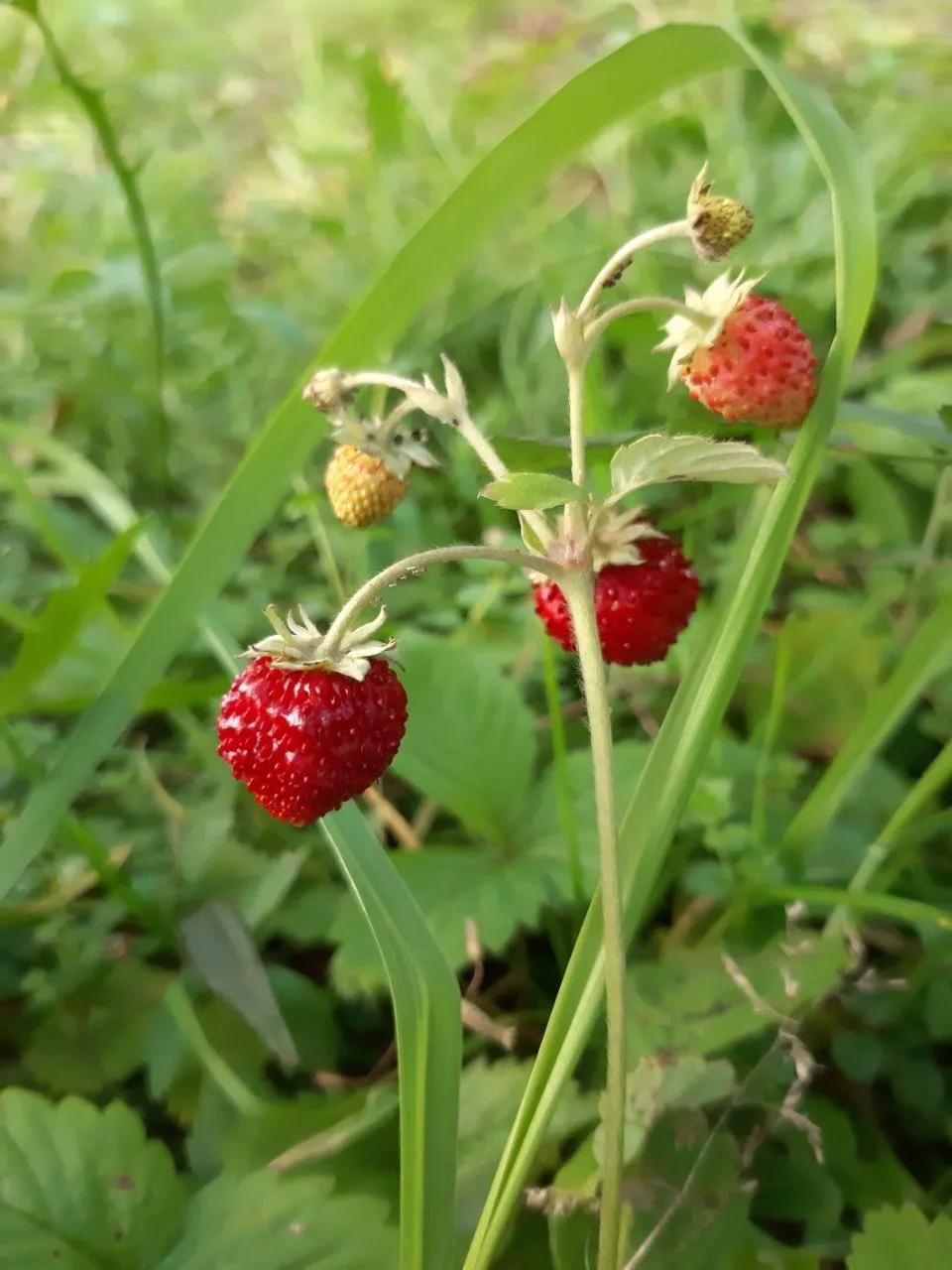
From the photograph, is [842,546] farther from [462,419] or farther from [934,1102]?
[462,419]

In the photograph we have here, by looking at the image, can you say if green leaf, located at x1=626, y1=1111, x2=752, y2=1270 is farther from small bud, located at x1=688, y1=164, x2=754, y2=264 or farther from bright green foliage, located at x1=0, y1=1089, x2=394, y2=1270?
small bud, located at x1=688, y1=164, x2=754, y2=264

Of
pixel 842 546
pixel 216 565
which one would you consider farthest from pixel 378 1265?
pixel 842 546

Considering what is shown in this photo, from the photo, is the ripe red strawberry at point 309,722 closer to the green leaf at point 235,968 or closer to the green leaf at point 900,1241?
the green leaf at point 235,968

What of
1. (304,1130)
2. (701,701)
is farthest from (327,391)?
(304,1130)

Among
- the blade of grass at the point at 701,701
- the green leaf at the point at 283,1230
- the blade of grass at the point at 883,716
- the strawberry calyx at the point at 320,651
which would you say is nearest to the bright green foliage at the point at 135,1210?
the green leaf at the point at 283,1230

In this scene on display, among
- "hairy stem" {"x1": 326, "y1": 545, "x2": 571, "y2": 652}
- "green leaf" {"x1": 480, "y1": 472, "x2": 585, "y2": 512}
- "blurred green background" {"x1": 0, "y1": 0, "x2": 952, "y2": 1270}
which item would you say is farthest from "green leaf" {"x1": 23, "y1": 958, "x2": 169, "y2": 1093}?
"green leaf" {"x1": 480, "y1": 472, "x2": 585, "y2": 512}
